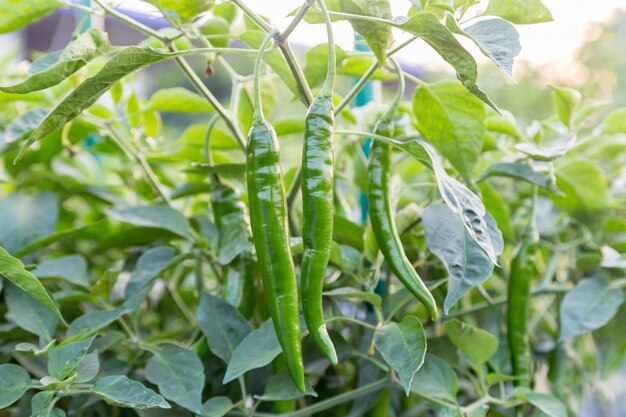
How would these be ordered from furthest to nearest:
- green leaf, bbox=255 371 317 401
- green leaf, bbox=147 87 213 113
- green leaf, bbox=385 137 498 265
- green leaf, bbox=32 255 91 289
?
green leaf, bbox=147 87 213 113
green leaf, bbox=32 255 91 289
green leaf, bbox=255 371 317 401
green leaf, bbox=385 137 498 265

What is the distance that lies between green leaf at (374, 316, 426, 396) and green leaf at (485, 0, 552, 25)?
0.27 meters

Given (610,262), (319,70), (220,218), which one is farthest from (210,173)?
(610,262)

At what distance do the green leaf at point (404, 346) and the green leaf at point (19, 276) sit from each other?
0.27m

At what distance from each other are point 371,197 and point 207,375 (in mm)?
259

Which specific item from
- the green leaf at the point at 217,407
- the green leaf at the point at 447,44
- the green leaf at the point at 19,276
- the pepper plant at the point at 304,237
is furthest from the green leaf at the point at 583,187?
the green leaf at the point at 19,276

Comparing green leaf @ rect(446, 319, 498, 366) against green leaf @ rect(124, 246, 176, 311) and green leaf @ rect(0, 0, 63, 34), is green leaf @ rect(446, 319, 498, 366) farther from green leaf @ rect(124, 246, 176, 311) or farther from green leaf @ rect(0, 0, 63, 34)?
green leaf @ rect(0, 0, 63, 34)

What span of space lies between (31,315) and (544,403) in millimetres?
465

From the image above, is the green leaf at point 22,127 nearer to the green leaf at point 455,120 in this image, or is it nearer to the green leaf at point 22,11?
the green leaf at point 22,11

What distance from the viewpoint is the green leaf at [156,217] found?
669 mm

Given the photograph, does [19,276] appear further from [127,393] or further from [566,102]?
[566,102]

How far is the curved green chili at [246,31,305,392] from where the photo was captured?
472 millimetres

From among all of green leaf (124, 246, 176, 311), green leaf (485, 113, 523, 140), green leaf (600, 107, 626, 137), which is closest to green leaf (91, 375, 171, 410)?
green leaf (124, 246, 176, 311)

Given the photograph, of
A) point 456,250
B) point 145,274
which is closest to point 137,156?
point 145,274

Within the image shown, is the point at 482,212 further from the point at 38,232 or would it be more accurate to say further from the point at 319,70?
the point at 38,232
